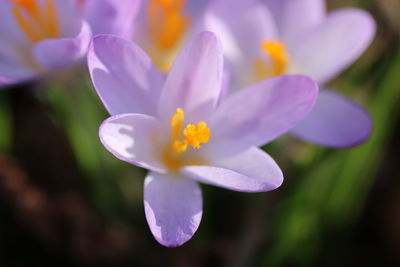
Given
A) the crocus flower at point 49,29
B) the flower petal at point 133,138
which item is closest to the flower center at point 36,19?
the crocus flower at point 49,29

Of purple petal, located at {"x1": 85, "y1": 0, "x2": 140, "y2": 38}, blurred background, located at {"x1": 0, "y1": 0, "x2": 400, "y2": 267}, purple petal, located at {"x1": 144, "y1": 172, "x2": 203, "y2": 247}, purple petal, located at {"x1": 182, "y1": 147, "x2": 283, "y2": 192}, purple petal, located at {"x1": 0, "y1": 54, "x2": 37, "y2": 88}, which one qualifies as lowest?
blurred background, located at {"x1": 0, "y1": 0, "x2": 400, "y2": 267}

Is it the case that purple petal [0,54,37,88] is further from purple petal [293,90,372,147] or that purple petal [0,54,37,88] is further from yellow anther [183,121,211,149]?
purple petal [293,90,372,147]

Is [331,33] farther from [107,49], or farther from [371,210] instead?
[371,210]

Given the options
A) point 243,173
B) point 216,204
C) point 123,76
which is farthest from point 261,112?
point 216,204

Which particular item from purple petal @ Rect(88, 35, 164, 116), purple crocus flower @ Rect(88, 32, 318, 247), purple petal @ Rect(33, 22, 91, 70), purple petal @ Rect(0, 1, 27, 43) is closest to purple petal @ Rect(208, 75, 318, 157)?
purple crocus flower @ Rect(88, 32, 318, 247)

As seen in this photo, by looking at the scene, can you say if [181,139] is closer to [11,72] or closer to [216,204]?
[11,72]
